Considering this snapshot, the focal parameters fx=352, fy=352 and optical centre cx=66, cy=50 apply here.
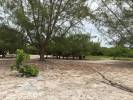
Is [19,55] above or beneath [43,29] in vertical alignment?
beneath

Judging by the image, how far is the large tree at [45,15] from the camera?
77.2 feet

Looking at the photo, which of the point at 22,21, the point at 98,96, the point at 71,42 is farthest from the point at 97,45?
the point at 98,96

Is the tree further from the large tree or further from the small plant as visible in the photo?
the small plant

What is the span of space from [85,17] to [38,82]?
42.4 feet

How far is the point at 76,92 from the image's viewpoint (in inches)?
392

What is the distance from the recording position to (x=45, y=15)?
2362 centimetres

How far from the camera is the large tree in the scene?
926 inches

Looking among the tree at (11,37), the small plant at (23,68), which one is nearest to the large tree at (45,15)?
the tree at (11,37)

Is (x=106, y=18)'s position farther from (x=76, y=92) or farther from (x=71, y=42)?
(x=76, y=92)

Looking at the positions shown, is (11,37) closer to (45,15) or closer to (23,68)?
(45,15)

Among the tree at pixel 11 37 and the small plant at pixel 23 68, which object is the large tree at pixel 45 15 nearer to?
the tree at pixel 11 37

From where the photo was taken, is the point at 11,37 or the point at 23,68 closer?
the point at 23,68

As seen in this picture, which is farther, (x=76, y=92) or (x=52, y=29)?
(x=52, y=29)

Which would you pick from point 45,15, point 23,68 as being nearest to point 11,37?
point 45,15
